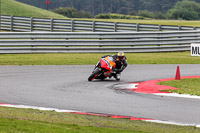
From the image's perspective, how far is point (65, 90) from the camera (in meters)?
12.2

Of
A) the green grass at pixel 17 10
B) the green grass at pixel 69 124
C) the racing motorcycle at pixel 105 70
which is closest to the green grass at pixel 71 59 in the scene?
the racing motorcycle at pixel 105 70

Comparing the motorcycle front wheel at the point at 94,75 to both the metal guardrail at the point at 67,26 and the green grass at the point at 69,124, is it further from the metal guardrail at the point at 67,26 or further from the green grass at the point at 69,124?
the metal guardrail at the point at 67,26

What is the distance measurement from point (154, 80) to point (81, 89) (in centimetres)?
286

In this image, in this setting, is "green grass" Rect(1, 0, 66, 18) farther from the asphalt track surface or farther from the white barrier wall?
the asphalt track surface

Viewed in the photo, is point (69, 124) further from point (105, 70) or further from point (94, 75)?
point (105, 70)

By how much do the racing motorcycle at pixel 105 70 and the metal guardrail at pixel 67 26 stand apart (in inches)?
714

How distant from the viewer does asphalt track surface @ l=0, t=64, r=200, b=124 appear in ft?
30.3

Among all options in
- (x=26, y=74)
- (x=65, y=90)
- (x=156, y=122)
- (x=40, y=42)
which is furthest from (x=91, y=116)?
(x=40, y=42)

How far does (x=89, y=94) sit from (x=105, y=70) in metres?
2.99

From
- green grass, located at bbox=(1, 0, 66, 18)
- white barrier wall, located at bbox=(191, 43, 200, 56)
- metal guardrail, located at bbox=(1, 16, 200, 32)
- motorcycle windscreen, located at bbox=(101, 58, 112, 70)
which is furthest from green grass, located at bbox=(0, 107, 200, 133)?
green grass, located at bbox=(1, 0, 66, 18)

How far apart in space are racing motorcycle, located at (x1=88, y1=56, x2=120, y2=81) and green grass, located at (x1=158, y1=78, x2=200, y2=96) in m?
1.81

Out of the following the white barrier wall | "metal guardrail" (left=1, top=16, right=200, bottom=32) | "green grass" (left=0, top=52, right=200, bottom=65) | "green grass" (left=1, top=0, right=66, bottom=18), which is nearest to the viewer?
"green grass" (left=0, top=52, right=200, bottom=65)

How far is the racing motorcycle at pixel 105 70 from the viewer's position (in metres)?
14.3

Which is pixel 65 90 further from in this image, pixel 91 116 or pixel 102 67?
pixel 91 116
